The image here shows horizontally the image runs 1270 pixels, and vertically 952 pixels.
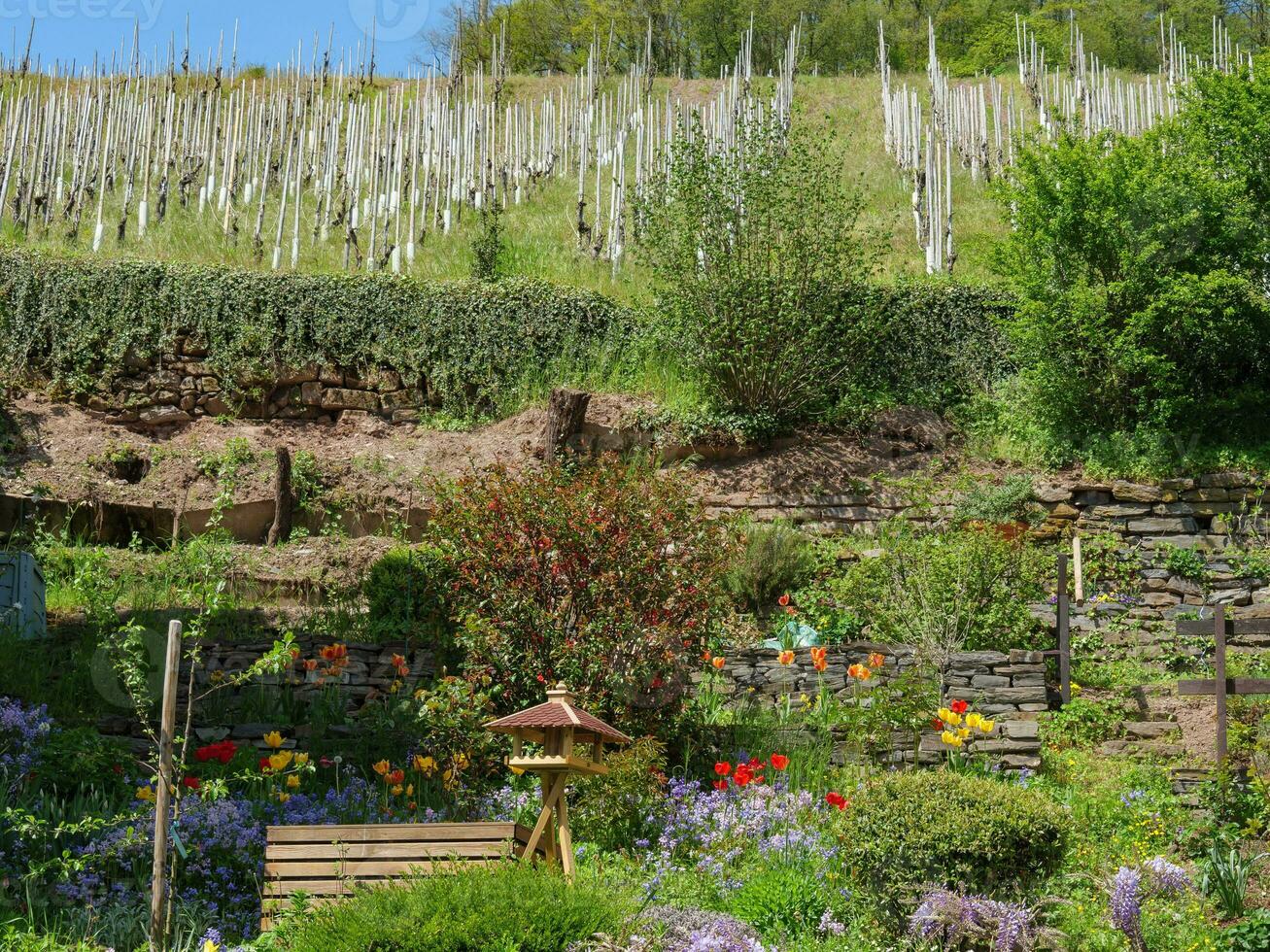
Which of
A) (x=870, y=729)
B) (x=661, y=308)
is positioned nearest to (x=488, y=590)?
(x=870, y=729)

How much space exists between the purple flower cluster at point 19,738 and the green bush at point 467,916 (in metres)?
2.41

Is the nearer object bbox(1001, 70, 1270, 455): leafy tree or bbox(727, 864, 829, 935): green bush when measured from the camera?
bbox(727, 864, 829, 935): green bush

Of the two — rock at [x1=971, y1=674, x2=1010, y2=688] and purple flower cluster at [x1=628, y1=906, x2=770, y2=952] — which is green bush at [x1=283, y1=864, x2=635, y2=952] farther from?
rock at [x1=971, y1=674, x2=1010, y2=688]

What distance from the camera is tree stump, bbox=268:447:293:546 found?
11938 millimetres

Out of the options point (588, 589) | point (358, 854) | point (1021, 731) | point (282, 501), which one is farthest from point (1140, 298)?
point (358, 854)

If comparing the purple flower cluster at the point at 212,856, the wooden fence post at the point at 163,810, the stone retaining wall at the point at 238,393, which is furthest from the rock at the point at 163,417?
the wooden fence post at the point at 163,810

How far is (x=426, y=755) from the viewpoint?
7184 millimetres

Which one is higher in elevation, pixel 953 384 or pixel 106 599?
pixel 953 384

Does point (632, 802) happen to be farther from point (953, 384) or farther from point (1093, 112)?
point (1093, 112)

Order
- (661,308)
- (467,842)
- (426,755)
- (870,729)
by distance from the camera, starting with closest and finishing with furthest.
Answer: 1. (467,842)
2. (426,755)
3. (870,729)
4. (661,308)

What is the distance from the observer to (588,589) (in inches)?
302

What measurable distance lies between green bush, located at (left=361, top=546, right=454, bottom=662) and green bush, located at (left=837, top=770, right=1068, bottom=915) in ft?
13.0

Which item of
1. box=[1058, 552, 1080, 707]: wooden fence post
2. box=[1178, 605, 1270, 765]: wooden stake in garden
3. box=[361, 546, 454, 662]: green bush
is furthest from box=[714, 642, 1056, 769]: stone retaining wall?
box=[361, 546, 454, 662]: green bush

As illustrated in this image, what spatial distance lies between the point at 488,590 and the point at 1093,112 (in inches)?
700
